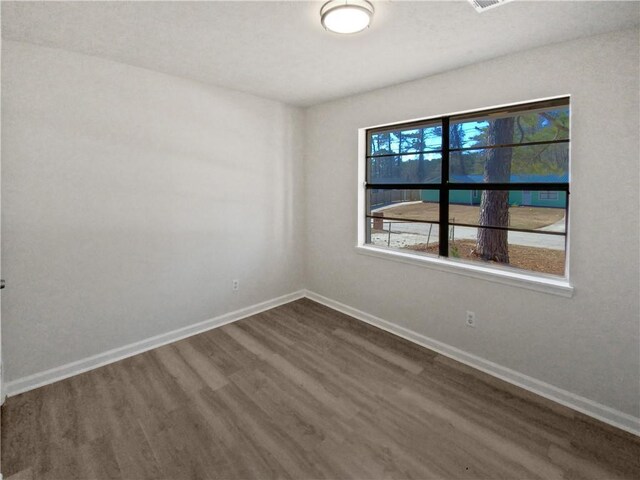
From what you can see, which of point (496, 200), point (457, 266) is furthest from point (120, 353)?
point (496, 200)

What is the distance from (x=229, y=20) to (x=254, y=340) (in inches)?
104

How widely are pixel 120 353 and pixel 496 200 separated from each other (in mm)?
3677

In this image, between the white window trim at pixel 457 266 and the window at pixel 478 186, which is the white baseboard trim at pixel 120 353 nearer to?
the white window trim at pixel 457 266

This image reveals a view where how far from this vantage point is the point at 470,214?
2.98 meters

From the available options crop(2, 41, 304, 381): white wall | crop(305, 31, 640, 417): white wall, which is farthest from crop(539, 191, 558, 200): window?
crop(2, 41, 304, 381): white wall

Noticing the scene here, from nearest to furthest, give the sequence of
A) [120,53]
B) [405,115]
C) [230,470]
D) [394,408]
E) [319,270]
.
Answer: [230,470]
[394,408]
[120,53]
[405,115]
[319,270]

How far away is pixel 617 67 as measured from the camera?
2018 mm

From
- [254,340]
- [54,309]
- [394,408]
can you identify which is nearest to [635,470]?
[394,408]

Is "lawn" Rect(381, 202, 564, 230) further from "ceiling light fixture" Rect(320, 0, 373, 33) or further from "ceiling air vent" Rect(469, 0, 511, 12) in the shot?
"ceiling light fixture" Rect(320, 0, 373, 33)

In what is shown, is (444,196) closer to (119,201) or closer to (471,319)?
(471,319)

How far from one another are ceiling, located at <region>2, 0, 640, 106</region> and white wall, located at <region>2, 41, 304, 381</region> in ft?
1.07

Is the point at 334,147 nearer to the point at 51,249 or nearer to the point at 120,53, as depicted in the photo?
the point at 120,53

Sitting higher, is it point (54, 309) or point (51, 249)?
point (51, 249)

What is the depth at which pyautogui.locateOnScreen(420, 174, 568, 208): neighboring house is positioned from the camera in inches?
95.9
